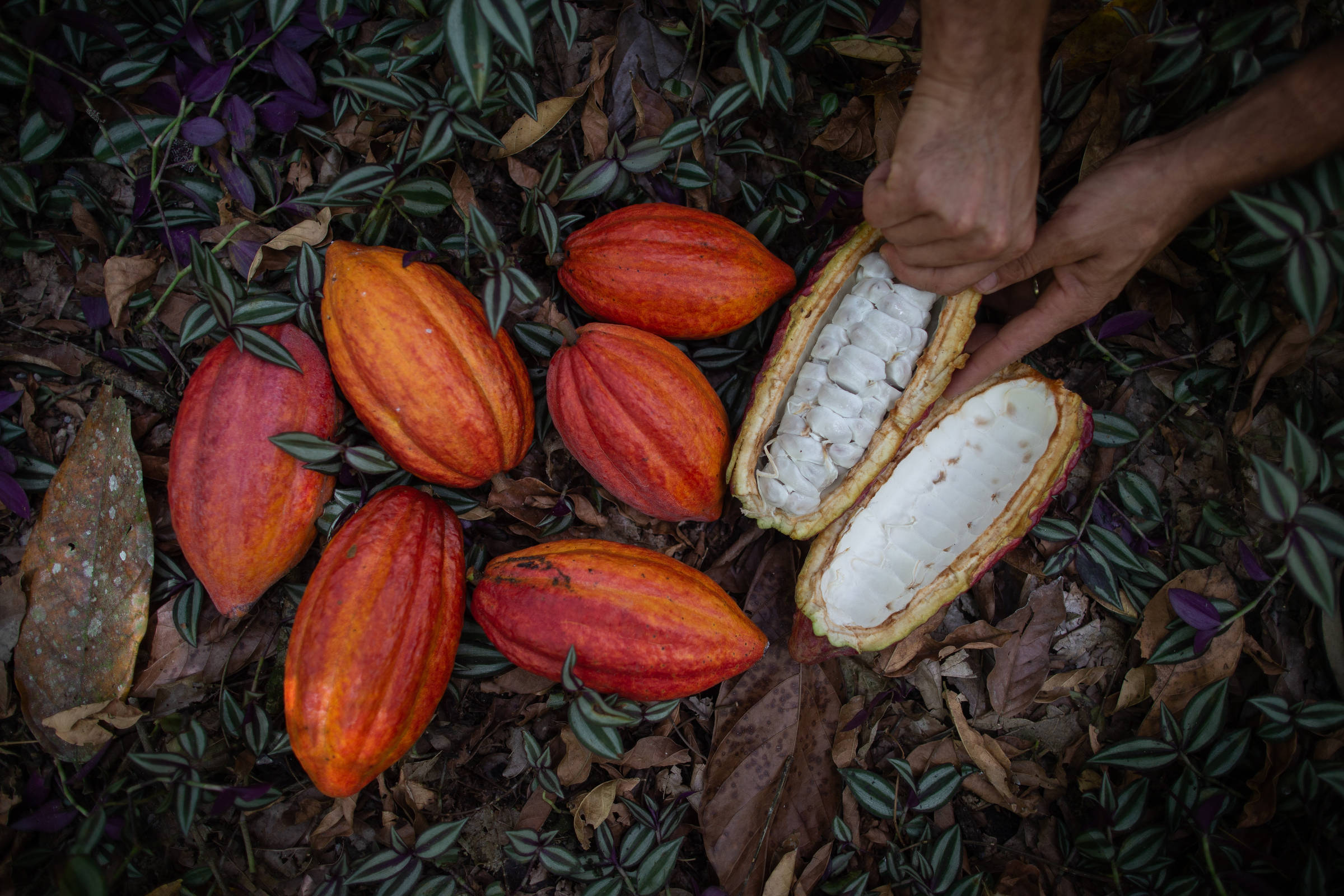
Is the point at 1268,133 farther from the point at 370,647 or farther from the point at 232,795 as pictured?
the point at 232,795

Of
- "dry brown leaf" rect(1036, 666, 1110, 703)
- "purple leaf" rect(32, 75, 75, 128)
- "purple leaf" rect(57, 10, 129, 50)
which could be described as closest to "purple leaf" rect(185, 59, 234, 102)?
"purple leaf" rect(57, 10, 129, 50)

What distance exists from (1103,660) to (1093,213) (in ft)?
4.10

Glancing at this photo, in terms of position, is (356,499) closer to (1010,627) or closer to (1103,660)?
(1010,627)

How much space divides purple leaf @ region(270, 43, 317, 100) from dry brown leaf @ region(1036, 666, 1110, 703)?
2.51 metres

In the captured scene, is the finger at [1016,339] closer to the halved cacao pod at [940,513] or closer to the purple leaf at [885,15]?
the halved cacao pod at [940,513]

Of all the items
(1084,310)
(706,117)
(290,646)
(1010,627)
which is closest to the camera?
(290,646)

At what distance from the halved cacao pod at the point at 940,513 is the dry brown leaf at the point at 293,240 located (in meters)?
1.50

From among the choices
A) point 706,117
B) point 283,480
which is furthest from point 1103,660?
point 283,480

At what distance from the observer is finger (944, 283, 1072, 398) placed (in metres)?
1.61

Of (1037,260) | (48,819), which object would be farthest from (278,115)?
(1037,260)

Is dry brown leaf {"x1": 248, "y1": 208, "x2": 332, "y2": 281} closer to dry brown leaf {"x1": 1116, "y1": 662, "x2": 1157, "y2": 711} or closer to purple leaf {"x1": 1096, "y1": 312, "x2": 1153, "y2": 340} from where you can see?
purple leaf {"x1": 1096, "y1": 312, "x2": 1153, "y2": 340}

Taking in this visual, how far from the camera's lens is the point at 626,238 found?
5.45 ft

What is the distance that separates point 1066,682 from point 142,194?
2.74 meters

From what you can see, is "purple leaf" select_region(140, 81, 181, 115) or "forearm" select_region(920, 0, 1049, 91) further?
"purple leaf" select_region(140, 81, 181, 115)
